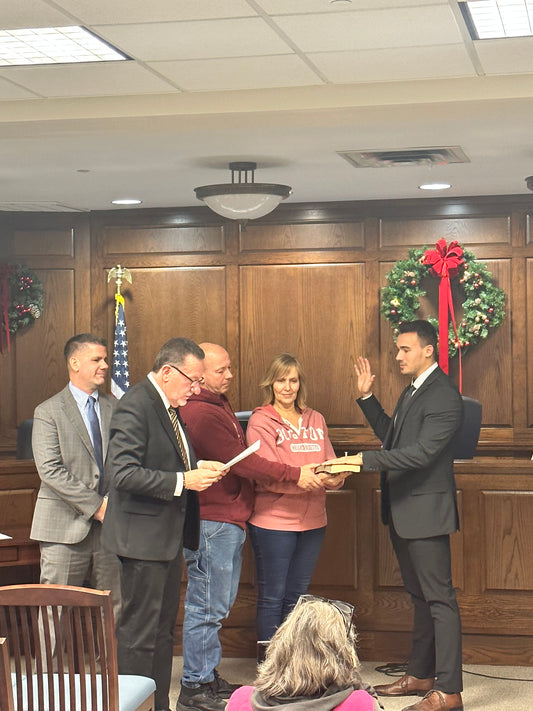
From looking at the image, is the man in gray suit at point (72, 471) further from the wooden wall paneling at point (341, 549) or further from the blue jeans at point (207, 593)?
the wooden wall paneling at point (341, 549)

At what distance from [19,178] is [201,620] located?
9.64 feet

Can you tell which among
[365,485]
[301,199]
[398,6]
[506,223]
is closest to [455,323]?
[506,223]

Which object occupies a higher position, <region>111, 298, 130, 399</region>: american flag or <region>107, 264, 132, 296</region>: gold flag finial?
<region>107, 264, 132, 296</region>: gold flag finial

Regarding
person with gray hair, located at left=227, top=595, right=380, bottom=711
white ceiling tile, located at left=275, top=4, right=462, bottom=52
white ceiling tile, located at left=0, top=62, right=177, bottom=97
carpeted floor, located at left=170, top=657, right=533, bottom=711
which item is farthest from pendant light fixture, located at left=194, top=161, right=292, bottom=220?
person with gray hair, located at left=227, top=595, right=380, bottom=711

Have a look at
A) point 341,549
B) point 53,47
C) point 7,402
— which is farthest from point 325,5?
point 7,402

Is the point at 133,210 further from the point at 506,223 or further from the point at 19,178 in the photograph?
the point at 506,223

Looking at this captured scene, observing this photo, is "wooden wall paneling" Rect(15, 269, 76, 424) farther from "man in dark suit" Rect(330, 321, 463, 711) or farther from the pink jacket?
the pink jacket

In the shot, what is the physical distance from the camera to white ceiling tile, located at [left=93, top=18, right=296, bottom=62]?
3.60 meters

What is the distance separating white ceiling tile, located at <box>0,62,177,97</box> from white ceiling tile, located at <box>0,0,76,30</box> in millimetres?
510

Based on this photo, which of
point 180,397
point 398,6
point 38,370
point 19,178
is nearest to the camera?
point 398,6

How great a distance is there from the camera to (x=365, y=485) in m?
5.50

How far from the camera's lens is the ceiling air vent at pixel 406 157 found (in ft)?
17.4

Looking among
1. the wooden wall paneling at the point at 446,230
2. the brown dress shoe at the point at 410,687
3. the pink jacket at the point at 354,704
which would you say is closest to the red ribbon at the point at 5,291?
the wooden wall paneling at the point at 446,230

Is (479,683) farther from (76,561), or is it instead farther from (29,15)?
(29,15)
